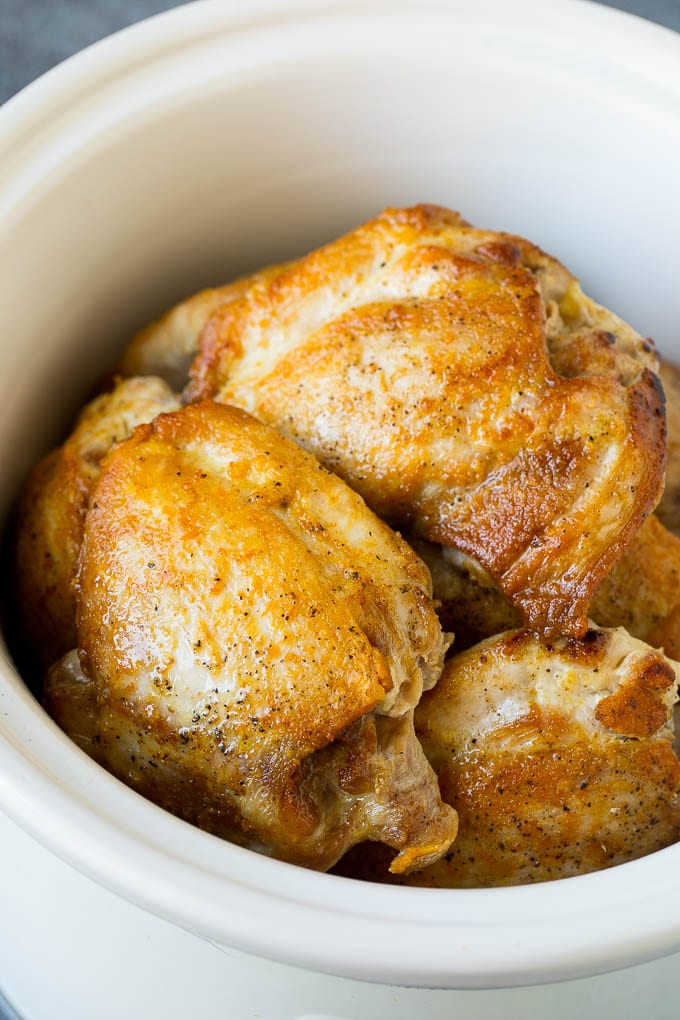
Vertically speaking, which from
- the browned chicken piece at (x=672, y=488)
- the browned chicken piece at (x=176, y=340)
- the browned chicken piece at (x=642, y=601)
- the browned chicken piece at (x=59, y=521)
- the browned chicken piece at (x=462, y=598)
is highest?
the browned chicken piece at (x=672, y=488)

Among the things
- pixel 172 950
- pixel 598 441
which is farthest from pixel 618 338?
pixel 172 950

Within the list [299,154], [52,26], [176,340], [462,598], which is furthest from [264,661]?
[52,26]

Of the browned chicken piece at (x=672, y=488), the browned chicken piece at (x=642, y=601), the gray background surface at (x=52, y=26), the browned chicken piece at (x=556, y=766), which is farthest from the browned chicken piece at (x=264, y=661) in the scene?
the gray background surface at (x=52, y=26)

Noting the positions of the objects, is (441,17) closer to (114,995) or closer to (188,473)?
(188,473)

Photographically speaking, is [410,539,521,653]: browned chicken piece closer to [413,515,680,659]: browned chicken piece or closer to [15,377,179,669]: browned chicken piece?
[413,515,680,659]: browned chicken piece

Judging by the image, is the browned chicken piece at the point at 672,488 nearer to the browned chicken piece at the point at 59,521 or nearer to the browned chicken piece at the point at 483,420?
the browned chicken piece at the point at 483,420

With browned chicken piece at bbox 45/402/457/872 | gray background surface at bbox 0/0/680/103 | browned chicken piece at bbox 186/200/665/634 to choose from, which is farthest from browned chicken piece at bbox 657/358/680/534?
gray background surface at bbox 0/0/680/103
